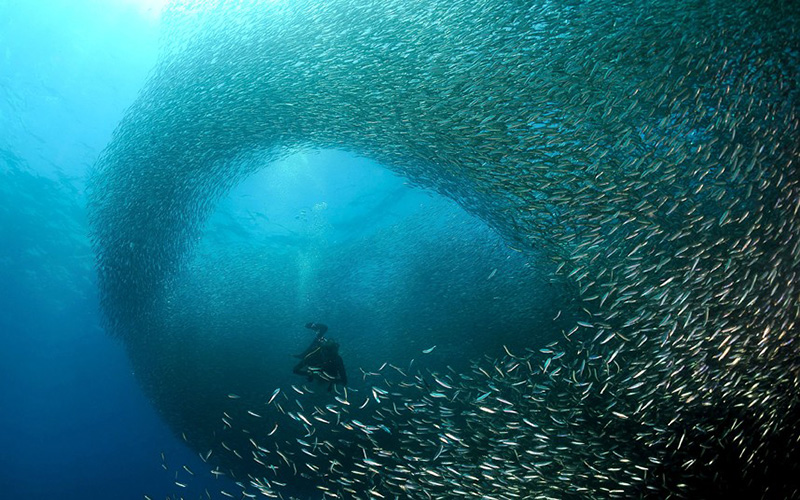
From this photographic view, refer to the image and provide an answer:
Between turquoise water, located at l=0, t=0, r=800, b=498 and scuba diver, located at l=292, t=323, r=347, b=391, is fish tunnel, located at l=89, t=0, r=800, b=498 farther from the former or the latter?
scuba diver, located at l=292, t=323, r=347, b=391

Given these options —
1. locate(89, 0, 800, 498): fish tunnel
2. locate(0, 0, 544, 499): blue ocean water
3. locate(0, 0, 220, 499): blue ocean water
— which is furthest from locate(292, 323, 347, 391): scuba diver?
locate(0, 0, 220, 499): blue ocean water

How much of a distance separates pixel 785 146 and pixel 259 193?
61.5ft

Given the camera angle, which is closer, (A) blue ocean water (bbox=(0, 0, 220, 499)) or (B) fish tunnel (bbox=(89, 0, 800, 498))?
(B) fish tunnel (bbox=(89, 0, 800, 498))

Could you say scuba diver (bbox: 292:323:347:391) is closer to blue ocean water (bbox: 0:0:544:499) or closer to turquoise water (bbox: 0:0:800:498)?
turquoise water (bbox: 0:0:800:498)

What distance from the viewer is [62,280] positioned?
17953 mm

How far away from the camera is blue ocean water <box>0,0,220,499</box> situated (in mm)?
13211

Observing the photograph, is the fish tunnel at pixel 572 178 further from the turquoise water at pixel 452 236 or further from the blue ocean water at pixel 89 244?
the blue ocean water at pixel 89 244

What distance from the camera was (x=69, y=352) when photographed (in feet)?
62.7

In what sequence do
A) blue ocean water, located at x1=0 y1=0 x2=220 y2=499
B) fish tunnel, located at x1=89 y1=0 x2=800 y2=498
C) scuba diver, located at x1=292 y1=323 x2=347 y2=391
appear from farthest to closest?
blue ocean water, located at x1=0 y1=0 x2=220 y2=499, scuba diver, located at x1=292 y1=323 x2=347 y2=391, fish tunnel, located at x1=89 y1=0 x2=800 y2=498

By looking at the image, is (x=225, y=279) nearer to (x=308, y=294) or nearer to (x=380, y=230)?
(x=308, y=294)

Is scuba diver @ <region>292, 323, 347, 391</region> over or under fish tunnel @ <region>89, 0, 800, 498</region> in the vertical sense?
under

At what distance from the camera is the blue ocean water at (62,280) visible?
13.2 meters

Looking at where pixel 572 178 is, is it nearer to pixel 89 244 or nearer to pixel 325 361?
pixel 325 361

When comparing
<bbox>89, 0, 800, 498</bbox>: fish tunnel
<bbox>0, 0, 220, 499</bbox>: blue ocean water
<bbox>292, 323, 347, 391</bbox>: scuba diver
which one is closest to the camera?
<bbox>89, 0, 800, 498</bbox>: fish tunnel
